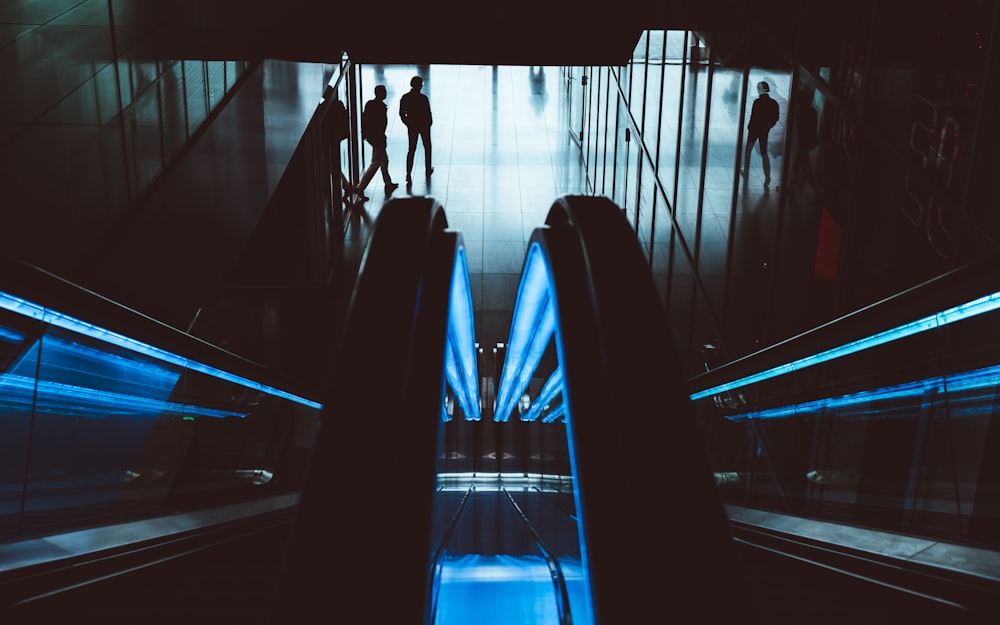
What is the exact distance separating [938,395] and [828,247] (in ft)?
9.87

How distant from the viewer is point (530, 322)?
15.5 feet

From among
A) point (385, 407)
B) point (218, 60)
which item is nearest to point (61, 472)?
point (385, 407)

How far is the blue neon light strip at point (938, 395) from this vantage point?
340cm

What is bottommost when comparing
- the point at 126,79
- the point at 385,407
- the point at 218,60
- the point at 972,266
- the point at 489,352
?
the point at 385,407

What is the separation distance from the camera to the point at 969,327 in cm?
365

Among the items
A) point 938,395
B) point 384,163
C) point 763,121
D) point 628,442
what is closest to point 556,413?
point 763,121

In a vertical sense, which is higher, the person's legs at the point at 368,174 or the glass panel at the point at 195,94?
the person's legs at the point at 368,174

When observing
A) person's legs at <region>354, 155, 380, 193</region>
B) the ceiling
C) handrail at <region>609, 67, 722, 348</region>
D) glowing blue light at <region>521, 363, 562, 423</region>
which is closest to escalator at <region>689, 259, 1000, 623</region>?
glowing blue light at <region>521, 363, 562, 423</region>

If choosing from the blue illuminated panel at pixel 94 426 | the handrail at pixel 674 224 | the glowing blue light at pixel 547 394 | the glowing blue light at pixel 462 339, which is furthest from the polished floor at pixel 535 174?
the glowing blue light at pixel 547 394

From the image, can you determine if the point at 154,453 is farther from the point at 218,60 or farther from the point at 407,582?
the point at 218,60

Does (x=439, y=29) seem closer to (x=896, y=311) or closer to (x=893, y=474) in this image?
(x=893, y=474)

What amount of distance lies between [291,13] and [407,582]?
1105 cm

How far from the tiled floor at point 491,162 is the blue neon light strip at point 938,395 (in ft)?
21.3

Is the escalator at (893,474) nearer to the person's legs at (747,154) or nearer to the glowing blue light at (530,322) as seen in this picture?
the glowing blue light at (530,322)
